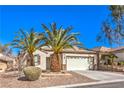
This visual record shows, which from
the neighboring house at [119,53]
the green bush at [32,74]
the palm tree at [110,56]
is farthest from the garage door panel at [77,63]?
the green bush at [32,74]

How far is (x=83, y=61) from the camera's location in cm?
3959

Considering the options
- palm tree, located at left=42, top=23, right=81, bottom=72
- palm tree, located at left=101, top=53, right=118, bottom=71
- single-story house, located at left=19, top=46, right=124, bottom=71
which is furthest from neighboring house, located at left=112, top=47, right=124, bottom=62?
palm tree, located at left=42, top=23, right=81, bottom=72

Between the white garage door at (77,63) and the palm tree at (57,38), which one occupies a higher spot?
the palm tree at (57,38)

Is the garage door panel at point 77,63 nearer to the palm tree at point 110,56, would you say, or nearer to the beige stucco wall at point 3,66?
the palm tree at point 110,56

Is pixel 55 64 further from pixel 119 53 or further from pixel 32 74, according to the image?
pixel 119 53

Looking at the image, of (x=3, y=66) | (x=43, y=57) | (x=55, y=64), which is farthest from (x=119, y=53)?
(x=55, y=64)

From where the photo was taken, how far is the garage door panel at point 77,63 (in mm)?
38531

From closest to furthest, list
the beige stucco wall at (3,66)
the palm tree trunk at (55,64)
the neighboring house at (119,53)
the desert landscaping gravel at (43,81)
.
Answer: the desert landscaping gravel at (43,81) < the palm tree trunk at (55,64) < the beige stucco wall at (3,66) < the neighboring house at (119,53)

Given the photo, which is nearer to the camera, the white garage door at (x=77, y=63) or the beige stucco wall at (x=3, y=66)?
the beige stucco wall at (x=3, y=66)

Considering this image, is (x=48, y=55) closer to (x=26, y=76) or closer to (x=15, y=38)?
(x=15, y=38)

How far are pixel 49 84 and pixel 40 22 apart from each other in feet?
28.5
